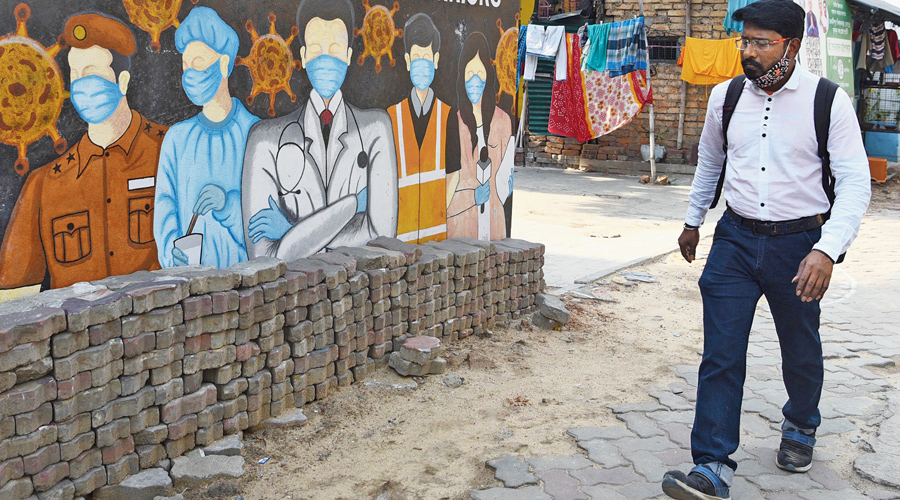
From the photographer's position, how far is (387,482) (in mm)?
3479

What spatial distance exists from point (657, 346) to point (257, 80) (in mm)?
3224

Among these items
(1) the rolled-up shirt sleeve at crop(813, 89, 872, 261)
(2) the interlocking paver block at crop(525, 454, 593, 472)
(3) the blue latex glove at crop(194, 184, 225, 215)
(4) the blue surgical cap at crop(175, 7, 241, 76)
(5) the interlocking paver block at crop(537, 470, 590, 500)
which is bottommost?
(5) the interlocking paver block at crop(537, 470, 590, 500)

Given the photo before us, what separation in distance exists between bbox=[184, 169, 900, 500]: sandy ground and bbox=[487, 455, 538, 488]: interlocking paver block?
0.05 meters

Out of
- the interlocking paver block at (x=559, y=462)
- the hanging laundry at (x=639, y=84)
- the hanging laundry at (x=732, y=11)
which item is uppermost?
the hanging laundry at (x=732, y=11)

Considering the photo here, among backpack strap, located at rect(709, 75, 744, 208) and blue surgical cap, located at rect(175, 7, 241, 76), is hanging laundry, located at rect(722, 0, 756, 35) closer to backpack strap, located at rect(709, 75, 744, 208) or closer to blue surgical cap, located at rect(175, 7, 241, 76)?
backpack strap, located at rect(709, 75, 744, 208)

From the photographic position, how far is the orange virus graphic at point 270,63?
4.16 meters

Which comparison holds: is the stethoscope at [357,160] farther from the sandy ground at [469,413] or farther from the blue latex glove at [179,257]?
the sandy ground at [469,413]

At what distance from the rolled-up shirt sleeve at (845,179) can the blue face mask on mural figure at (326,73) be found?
8.73ft

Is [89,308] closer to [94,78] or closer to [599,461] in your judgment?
[94,78]

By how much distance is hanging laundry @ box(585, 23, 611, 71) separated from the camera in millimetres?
14758

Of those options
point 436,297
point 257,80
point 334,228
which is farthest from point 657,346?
point 257,80

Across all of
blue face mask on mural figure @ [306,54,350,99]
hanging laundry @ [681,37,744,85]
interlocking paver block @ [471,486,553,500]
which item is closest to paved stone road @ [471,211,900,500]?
interlocking paver block @ [471,486,553,500]

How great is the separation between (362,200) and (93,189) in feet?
6.01

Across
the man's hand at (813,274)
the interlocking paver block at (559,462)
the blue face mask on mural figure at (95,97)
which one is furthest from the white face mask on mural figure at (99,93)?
the man's hand at (813,274)
